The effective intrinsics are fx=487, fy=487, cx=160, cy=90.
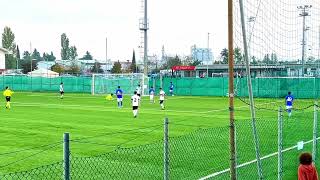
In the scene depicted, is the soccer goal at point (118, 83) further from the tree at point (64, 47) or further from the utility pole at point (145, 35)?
the tree at point (64, 47)

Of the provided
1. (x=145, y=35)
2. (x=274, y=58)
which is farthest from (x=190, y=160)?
(x=145, y=35)

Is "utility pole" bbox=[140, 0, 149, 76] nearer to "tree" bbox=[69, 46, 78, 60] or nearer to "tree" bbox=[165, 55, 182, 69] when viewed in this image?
"tree" bbox=[165, 55, 182, 69]

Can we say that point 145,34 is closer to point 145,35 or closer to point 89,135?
point 145,35

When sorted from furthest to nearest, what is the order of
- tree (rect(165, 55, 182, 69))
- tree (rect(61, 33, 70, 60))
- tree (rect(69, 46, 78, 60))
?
tree (rect(69, 46, 78, 60))
tree (rect(61, 33, 70, 60))
tree (rect(165, 55, 182, 69))

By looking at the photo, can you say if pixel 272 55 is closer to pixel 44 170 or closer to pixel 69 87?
pixel 44 170

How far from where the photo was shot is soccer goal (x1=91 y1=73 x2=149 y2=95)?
187 feet

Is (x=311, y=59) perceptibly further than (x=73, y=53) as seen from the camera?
No

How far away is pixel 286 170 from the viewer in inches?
489

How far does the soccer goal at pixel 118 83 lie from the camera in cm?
5706

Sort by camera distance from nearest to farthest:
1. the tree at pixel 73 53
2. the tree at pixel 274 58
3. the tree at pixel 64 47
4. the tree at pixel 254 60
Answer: the tree at pixel 254 60, the tree at pixel 274 58, the tree at pixel 64 47, the tree at pixel 73 53

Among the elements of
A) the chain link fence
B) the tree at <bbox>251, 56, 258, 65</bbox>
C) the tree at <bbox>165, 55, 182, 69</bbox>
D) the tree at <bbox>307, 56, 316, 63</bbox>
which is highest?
the tree at <bbox>165, 55, 182, 69</bbox>

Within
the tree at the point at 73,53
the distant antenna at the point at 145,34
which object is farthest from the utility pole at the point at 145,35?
the tree at the point at 73,53

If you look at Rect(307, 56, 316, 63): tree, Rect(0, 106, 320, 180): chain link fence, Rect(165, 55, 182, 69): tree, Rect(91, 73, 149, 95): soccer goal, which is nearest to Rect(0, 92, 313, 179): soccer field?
Rect(0, 106, 320, 180): chain link fence

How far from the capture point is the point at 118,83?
5969 cm
